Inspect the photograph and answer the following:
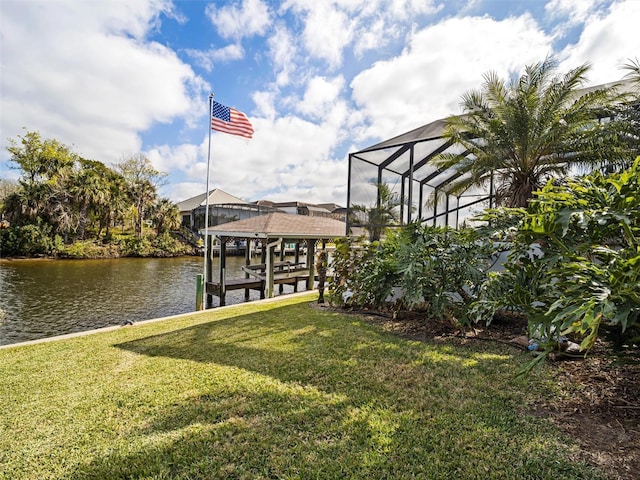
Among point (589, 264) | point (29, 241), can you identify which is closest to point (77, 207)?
point (29, 241)

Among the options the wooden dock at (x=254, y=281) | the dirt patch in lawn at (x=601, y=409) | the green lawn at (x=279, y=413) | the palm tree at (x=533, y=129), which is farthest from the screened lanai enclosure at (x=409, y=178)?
the wooden dock at (x=254, y=281)

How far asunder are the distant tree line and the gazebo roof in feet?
75.2

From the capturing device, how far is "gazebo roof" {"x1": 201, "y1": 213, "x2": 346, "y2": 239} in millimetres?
12102

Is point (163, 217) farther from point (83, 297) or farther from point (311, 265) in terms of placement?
point (311, 265)

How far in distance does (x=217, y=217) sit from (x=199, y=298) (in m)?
28.0

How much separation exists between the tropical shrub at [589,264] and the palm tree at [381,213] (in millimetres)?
5179

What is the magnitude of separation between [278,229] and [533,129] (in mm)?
8570

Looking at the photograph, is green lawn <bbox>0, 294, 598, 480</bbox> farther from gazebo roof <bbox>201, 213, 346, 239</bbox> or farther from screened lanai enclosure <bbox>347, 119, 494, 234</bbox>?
gazebo roof <bbox>201, 213, 346, 239</bbox>

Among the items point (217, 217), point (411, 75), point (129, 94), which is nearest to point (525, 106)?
point (411, 75)

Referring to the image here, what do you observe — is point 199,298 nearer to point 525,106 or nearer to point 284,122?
point 284,122

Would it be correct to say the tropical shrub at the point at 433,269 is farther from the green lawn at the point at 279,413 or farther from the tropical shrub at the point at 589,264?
the tropical shrub at the point at 589,264

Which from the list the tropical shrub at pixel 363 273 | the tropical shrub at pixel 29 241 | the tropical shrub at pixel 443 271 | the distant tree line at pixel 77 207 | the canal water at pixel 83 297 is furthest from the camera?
the distant tree line at pixel 77 207

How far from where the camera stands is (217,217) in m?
37.1

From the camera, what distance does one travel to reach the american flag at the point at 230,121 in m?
12.8
